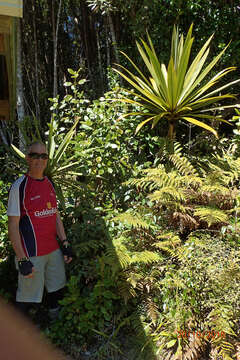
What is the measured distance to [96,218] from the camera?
3311 mm

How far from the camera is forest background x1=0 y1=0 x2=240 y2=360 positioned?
7.89 feet

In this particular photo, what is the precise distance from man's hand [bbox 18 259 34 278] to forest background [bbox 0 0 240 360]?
1.54 ft

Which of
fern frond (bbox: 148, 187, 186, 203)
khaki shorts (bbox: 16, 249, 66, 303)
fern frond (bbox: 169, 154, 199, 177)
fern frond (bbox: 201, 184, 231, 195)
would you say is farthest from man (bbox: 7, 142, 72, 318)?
fern frond (bbox: 169, 154, 199, 177)

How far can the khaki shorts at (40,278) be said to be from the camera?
2.52 metres

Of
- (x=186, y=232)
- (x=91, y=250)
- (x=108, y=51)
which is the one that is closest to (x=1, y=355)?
(x=91, y=250)

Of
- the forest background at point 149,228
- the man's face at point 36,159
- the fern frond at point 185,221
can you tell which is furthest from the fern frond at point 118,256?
the man's face at point 36,159

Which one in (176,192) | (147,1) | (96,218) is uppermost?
(147,1)

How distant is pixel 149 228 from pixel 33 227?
1.16m

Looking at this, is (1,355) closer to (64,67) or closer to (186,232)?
(186,232)

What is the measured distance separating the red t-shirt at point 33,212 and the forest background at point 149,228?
17.0 inches

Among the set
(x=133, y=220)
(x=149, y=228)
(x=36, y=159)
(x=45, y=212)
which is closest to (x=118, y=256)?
(x=133, y=220)

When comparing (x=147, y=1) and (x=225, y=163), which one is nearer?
(x=225, y=163)

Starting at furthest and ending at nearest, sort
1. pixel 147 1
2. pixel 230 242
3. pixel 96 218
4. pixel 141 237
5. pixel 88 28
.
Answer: pixel 88 28 < pixel 147 1 < pixel 96 218 < pixel 141 237 < pixel 230 242

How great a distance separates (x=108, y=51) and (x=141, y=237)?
3.98 meters
